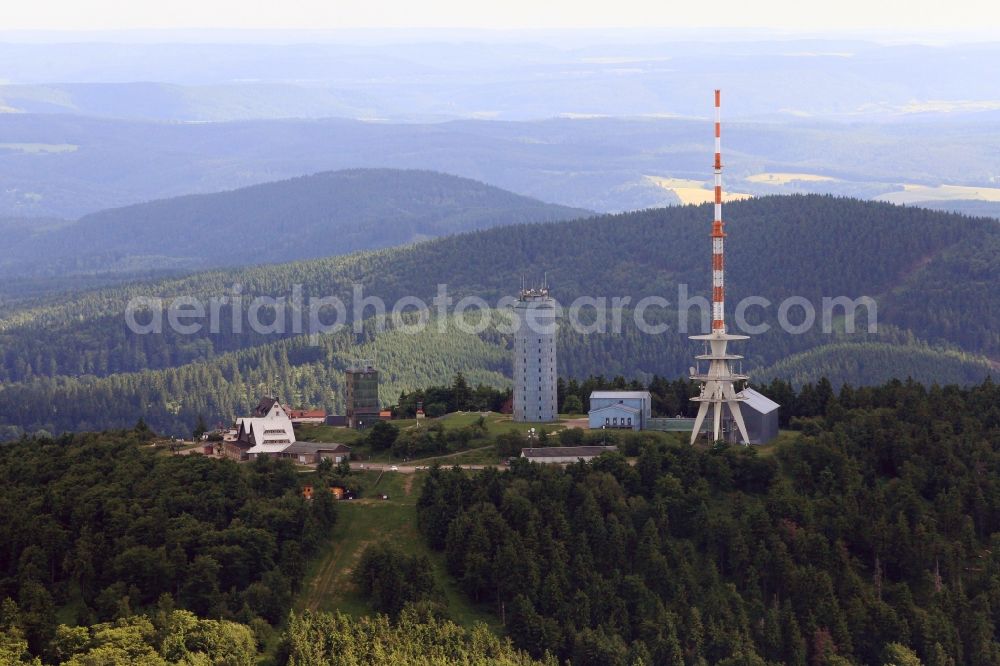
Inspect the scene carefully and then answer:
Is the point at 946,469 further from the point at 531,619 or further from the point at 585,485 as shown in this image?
the point at 531,619

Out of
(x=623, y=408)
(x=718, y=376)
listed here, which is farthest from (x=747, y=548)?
(x=623, y=408)

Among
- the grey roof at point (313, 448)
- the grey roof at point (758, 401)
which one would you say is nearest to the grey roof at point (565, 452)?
the grey roof at point (758, 401)

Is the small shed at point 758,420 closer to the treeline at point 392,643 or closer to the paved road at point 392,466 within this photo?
the paved road at point 392,466

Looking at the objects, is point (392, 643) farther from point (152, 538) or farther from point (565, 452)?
point (565, 452)

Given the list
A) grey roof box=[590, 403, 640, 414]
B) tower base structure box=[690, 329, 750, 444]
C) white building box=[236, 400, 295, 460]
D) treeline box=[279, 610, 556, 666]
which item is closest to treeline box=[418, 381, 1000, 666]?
treeline box=[279, 610, 556, 666]

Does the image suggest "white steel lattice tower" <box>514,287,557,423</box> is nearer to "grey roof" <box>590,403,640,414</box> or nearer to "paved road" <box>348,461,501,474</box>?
"grey roof" <box>590,403,640,414</box>
